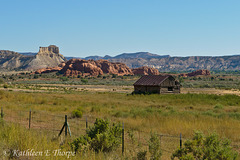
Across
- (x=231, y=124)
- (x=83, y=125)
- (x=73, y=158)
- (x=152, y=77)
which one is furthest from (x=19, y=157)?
(x=152, y=77)

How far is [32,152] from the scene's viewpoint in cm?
519

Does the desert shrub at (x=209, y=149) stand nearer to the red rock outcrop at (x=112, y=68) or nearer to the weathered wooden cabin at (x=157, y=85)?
the weathered wooden cabin at (x=157, y=85)

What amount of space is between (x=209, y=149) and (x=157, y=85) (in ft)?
110

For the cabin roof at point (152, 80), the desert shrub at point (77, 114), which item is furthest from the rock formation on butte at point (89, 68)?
the desert shrub at point (77, 114)

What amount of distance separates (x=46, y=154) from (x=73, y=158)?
0.57 meters

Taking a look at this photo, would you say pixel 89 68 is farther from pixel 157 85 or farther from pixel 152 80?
pixel 157 85

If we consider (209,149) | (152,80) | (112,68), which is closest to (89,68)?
(112,68)

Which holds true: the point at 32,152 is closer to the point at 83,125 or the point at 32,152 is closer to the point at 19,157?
the point at 19,157

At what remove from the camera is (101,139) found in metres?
7.03

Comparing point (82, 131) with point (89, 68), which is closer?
point (82, 131)

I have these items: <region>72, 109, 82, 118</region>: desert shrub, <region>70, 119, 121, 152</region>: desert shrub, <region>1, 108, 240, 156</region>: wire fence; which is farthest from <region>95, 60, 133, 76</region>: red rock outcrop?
<region>70, 119, 121, 152</region>: desert shrub

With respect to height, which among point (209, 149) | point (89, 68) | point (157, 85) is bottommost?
point (157, 85)

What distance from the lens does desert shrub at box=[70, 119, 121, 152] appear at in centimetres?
691

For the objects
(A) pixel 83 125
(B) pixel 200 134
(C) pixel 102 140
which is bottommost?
(A) pixel 83 125
